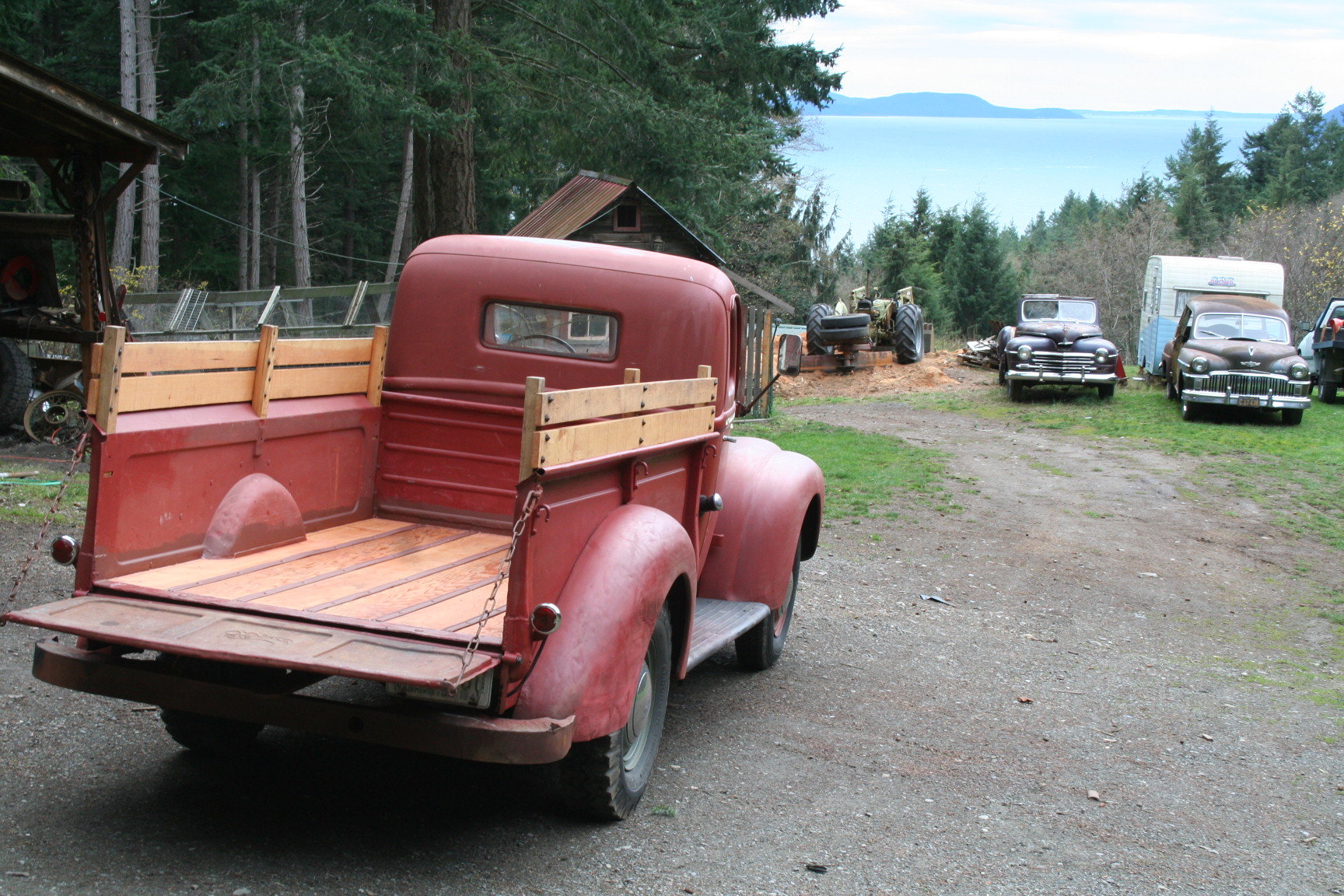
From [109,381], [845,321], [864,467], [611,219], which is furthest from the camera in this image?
[845,321]

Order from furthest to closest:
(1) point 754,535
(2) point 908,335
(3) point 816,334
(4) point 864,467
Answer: (2) point 908,335 < (3) point 816,334 < (4) point 864,467 < (1) point 754,535

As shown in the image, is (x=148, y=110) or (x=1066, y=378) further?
(x=148, y=110)

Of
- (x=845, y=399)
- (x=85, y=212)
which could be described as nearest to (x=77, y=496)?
(x=85, y=212)

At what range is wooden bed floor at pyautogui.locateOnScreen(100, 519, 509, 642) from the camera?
3.63 m

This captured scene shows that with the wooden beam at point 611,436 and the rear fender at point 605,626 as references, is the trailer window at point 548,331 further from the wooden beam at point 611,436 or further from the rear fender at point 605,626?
the rear fender at point 605,626

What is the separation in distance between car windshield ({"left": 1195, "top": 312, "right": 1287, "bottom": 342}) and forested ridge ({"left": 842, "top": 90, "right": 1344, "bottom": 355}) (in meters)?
10.7

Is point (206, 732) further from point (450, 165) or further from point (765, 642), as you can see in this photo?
point (450, 165)

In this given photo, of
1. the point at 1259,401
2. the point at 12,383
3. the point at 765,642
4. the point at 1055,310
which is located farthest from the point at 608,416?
the point at 1055,310

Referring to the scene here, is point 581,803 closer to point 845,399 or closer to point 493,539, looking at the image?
point 493,539

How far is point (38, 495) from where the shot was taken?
8750 millimetres

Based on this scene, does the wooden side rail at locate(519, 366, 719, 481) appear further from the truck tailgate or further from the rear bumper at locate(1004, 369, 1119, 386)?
the rear bumper at locate(1004, 369, 1119, 386)

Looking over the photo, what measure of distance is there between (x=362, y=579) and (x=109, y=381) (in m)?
1.10

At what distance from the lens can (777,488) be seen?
5809 millimetres

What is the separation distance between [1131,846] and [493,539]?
9.27 feet
